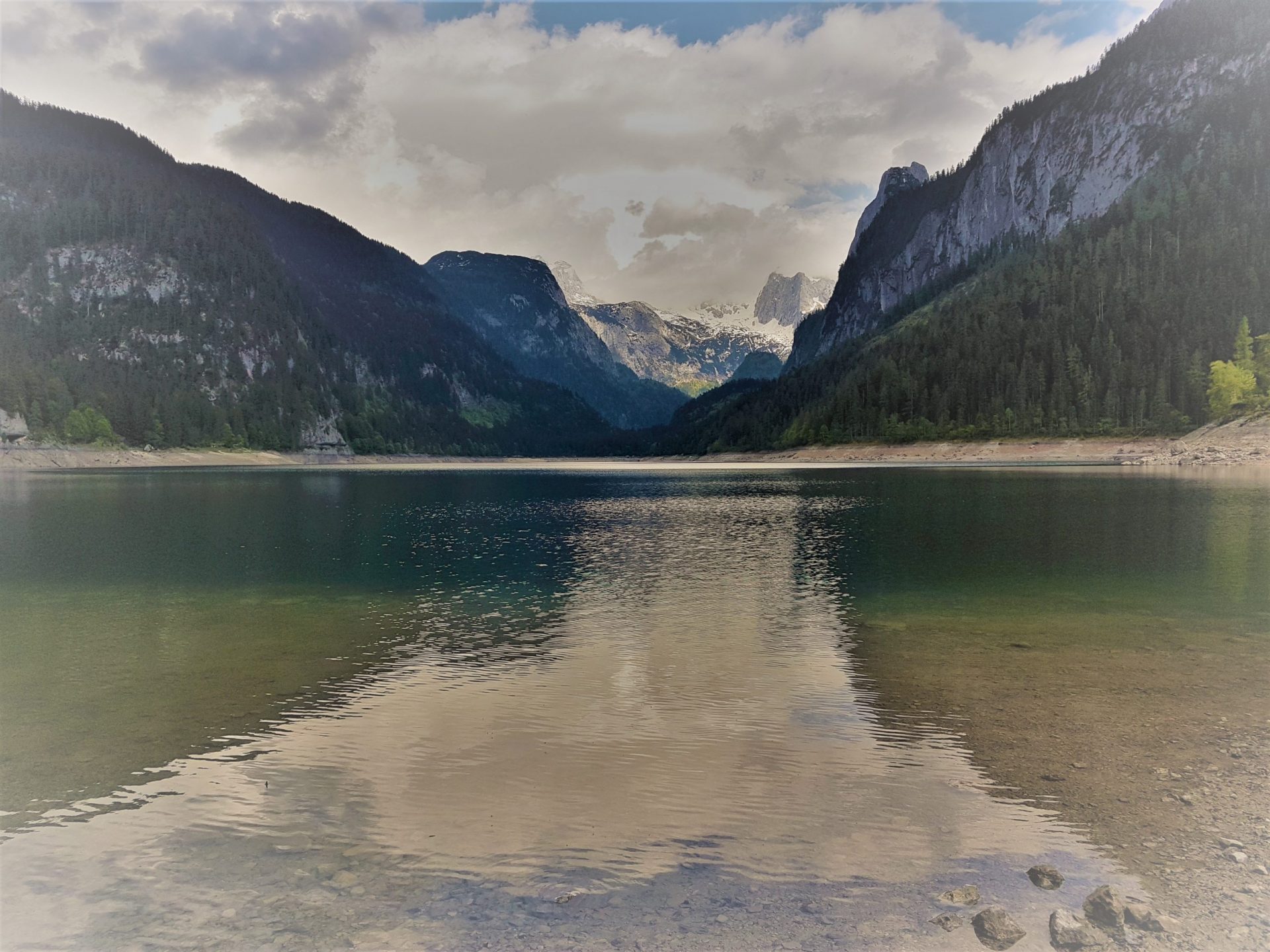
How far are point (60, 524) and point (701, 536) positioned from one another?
45922mm

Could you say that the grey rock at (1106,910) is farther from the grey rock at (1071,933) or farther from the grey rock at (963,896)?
the grey rock at (963,896)

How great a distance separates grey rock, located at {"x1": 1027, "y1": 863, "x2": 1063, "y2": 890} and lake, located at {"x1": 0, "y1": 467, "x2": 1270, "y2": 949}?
19 centimetres

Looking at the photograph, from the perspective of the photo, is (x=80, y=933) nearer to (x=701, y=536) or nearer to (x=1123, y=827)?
(x=1123, y=827)

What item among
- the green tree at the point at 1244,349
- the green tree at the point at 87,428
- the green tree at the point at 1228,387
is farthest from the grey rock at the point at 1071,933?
the green tree at the point at 87,428

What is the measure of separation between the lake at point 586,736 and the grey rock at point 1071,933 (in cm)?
21

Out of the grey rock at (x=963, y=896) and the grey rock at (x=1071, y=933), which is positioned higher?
the grey rock at (x=1071, y=933)

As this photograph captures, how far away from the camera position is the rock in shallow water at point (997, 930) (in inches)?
317

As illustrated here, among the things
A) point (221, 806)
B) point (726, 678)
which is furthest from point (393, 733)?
point (726, 678)

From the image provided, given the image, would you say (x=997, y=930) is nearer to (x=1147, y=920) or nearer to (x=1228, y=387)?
(x=1147, y=920)

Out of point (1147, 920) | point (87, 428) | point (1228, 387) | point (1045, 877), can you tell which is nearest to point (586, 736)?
point (1045, 877)

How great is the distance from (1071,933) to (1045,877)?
133cm

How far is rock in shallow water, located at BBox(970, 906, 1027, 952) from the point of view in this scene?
805 cm

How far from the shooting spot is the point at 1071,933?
803 cm

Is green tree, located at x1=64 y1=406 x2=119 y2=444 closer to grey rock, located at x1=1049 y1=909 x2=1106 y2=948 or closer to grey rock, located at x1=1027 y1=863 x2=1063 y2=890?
grey rock, located at x1=1027 y1=863 x2=1063 y2=890
